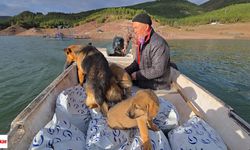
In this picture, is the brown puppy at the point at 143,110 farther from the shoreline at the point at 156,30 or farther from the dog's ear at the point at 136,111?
the shoreline at the point at 156,30

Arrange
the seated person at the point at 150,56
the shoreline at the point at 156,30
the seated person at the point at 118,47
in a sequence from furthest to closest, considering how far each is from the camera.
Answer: the shoreline at the point at 156,30 → the seated person at the point at 118,47 → the seated person at the point at 150,56

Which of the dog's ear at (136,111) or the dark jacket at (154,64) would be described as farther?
the dark jacket at (154,64)

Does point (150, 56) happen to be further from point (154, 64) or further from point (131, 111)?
point (131, 111)

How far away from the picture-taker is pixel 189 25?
54.3 metres

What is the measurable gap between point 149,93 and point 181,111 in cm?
150

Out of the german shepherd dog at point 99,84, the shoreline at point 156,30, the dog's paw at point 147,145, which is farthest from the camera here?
the shoreline at point 156,30

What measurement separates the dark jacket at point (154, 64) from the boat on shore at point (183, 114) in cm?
21

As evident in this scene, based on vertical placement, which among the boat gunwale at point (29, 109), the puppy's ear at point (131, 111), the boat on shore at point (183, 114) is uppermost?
the puppy's ear at point (131, 111)

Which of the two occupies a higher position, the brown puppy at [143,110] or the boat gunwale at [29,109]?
the brown puppy at [143,110]

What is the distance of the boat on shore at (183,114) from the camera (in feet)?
8.80

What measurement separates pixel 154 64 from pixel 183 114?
962mm

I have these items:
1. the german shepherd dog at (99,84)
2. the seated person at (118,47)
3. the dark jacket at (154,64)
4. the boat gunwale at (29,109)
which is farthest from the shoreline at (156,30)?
the boat gunwale at (29,109)

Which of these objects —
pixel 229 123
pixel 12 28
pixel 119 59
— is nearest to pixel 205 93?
pixel 229 123

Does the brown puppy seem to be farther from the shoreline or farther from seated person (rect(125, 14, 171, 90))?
the shoreline
